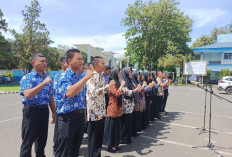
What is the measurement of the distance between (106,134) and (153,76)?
3.27m

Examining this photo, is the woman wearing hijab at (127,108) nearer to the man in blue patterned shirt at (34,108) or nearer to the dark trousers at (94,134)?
the dark trousers at (94,134)

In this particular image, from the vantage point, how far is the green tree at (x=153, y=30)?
27.5 metres

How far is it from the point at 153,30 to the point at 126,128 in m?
26.0

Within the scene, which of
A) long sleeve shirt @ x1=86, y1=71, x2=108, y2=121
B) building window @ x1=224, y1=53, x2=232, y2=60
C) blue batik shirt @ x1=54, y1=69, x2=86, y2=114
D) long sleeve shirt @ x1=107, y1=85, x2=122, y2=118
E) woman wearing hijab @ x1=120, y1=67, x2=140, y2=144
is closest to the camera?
blue batik shirt @ x1=54, y1=69, x2=86, y2=114

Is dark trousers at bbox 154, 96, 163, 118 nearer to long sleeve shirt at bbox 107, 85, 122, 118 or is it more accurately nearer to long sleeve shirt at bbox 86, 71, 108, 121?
long sleeve shirt at bbox 107, 85, 122, 118

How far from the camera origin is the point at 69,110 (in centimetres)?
228

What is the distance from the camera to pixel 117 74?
12.6 feet

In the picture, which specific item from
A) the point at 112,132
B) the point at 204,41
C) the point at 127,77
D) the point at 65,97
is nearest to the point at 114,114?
the point at 112,132

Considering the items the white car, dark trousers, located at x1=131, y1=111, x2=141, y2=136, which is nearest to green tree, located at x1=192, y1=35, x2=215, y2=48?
the white car

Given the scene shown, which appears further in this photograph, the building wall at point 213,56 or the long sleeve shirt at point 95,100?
the building wall at point 213,56

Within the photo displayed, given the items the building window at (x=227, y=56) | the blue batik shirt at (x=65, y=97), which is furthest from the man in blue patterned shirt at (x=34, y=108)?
the building window at (x=227, y=56)

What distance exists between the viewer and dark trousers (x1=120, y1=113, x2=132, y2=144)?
4.19 m

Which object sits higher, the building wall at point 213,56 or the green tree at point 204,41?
the green tree at point 204,41

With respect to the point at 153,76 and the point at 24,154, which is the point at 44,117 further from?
the point at 153,76
